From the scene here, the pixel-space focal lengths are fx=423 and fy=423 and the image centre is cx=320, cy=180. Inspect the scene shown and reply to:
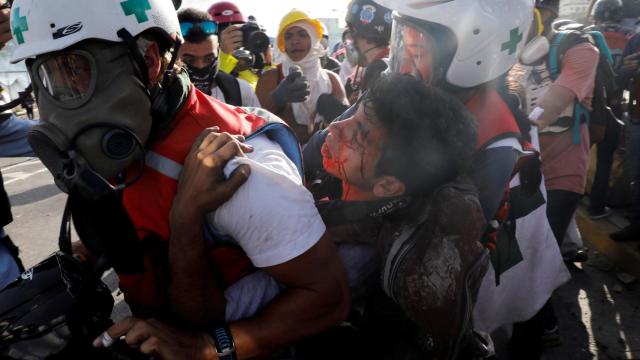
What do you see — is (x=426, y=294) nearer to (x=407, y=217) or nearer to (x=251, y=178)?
(x=407, y=217)

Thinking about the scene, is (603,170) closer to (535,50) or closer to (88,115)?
(535,50)

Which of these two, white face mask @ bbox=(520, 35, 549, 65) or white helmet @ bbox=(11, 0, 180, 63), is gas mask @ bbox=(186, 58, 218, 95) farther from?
white face mask @ bbox=(520, 35, 549, 65)

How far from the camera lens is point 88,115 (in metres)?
1.08

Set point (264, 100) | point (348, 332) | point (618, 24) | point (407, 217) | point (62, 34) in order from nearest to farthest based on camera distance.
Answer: point (62, 34) < point (407, 217) < point (348, 332) < point (264, 100) < point (618, 24)

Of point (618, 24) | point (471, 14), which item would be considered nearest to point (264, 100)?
point (471, 14)

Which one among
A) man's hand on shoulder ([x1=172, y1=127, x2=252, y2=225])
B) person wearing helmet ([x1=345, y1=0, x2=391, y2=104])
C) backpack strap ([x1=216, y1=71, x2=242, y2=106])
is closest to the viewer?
man's hand on shoulder ([x1=172, y1=127, x2=252, y2=225])

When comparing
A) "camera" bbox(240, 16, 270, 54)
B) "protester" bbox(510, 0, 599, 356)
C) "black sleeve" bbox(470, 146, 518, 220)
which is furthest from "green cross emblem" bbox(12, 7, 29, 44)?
"camera" bbox(240, 16, 270, 54)

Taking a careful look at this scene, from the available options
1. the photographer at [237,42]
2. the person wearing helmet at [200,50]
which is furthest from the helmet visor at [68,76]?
the photographer at [237,42]

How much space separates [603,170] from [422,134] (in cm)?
382

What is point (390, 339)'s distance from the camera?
4.46 feet

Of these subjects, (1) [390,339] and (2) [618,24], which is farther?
(2) [618,24]

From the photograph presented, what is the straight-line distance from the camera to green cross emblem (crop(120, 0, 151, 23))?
1162 millimetres

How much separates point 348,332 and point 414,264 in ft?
1.34

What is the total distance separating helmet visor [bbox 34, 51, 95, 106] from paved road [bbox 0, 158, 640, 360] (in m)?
2.71
